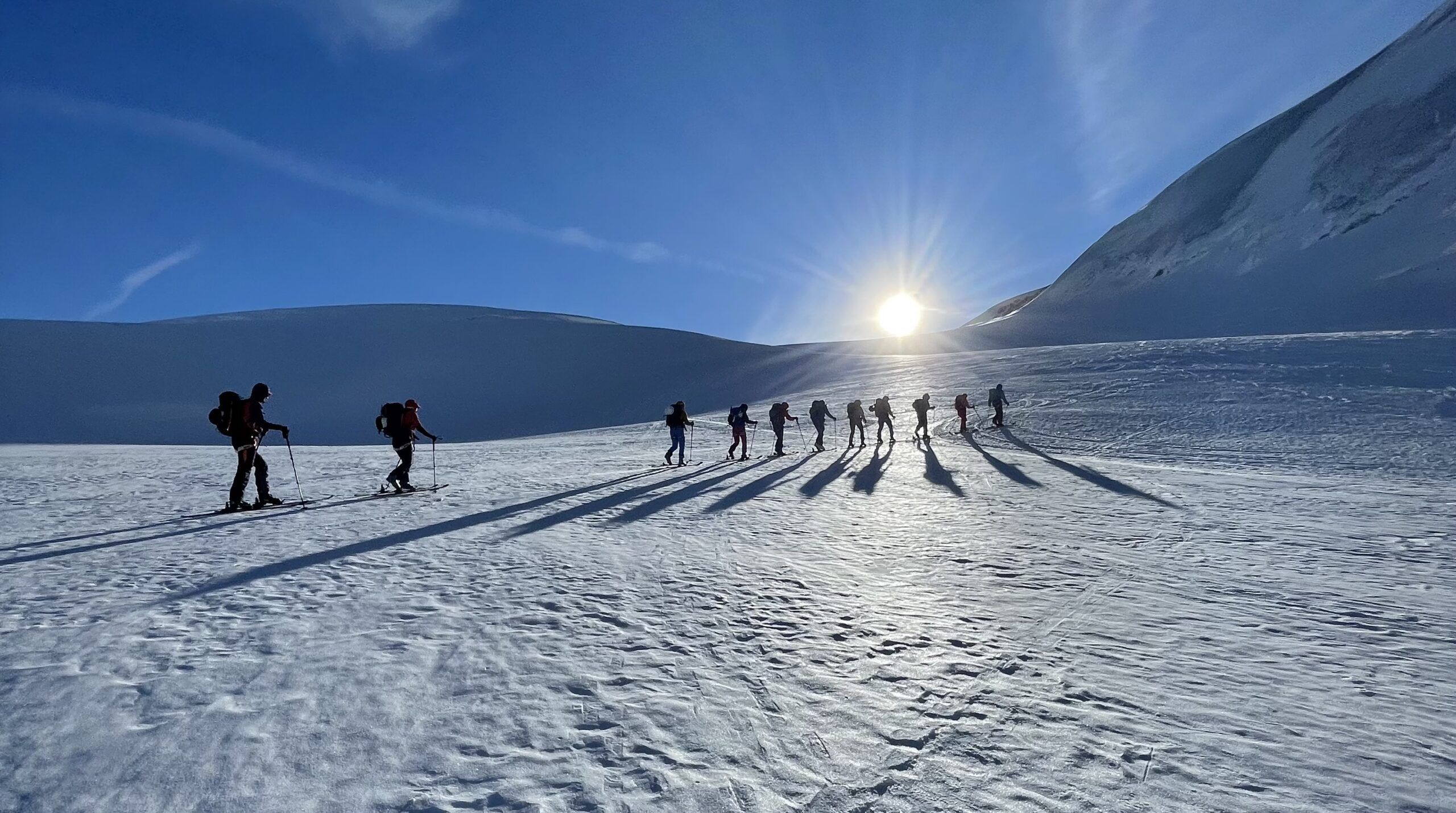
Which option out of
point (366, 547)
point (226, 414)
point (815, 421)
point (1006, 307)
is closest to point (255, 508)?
point (226, 414)

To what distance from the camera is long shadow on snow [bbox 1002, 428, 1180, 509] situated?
9680 millimetres

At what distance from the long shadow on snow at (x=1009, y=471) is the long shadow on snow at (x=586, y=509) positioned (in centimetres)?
651

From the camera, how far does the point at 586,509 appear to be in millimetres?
9469

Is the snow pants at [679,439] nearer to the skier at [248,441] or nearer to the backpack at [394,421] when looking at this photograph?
the backpack at [394,421]

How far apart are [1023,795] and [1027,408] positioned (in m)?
21.3

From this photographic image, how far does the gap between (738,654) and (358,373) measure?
49.3m

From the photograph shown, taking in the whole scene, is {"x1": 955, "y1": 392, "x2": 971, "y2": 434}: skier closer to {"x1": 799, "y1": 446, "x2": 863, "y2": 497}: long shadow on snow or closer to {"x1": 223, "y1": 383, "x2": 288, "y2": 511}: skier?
{"x1": 799, "y1": 446, "x2": 863, "y2": 497}: long shadow on snow

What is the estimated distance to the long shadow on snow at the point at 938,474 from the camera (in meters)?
11.0

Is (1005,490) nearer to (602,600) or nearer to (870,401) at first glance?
(602,600)

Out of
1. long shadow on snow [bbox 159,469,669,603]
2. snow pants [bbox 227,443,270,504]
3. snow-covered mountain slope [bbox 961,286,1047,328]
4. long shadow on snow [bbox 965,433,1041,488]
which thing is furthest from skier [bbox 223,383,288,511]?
snow-covered mountain slope [bbox 961,286,1047,328]

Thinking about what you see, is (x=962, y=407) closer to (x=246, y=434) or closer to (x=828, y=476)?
(x=828, y=476)

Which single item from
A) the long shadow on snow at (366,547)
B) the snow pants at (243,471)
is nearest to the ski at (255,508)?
the snow pants at (243,471)

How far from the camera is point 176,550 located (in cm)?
657

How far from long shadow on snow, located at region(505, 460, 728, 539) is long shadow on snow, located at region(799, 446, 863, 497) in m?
2.66
